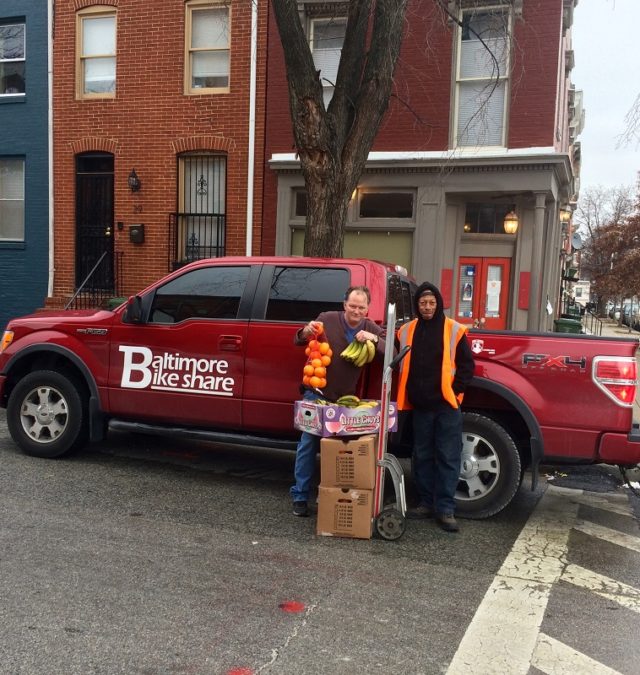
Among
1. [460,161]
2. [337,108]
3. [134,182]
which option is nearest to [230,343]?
[337,108]

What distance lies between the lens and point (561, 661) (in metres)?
3.12

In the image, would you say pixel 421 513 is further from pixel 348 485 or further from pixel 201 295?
pixel 201 295

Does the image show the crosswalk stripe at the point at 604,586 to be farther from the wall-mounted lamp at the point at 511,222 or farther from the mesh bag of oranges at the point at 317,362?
the wall-mounted lamp at the point at 511,222

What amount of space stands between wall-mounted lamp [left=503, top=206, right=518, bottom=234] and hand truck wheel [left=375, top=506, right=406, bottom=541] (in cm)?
838

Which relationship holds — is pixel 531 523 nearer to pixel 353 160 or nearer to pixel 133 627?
pixel 133 627

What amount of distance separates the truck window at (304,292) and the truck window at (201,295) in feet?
1.05

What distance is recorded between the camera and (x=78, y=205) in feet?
45.3

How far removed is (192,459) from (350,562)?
111 inches

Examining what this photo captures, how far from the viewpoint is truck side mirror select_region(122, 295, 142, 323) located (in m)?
5.77

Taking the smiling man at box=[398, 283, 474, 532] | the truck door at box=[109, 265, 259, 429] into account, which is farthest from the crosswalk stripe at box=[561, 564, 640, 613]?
the truck door at box=[109, 265, 259, 429]

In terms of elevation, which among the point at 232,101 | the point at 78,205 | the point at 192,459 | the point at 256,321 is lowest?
the point at 192,459

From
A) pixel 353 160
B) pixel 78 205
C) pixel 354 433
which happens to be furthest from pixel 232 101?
pixel 354 433

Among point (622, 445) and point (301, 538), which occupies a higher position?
point (622, 445)

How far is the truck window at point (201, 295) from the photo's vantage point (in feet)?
18.6
